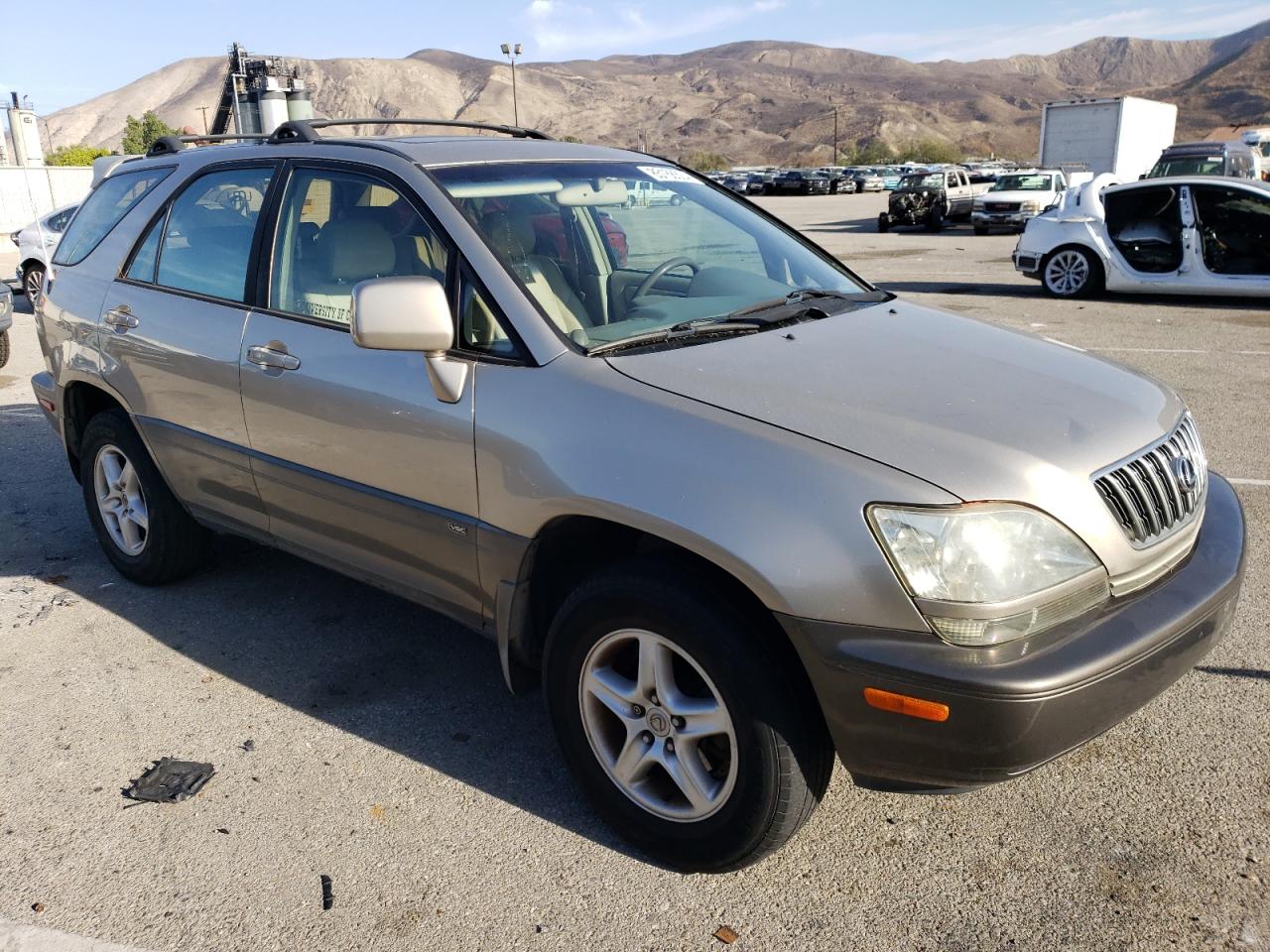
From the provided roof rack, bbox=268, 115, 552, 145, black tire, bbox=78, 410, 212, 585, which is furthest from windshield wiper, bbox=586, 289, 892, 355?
black tire, bbox=78, 410, 212, 585

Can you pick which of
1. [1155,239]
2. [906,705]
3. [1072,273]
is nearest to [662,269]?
[906,705]

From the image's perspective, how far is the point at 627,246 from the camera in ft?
12.1

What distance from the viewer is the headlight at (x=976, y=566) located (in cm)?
225

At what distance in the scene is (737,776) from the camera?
99.9 inches

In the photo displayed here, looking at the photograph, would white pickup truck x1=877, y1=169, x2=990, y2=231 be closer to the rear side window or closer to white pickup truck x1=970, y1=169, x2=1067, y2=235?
white pickup truck x1=970, y1=169, x2=1067, y2=235

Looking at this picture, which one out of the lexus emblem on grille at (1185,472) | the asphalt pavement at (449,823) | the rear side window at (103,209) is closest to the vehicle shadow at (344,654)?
the asphalt pavement at (449,823)

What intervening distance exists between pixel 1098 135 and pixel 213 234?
3401cm

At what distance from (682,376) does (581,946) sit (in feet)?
4.55

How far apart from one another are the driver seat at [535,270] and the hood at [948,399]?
277 mm

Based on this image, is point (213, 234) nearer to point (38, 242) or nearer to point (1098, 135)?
point (38, 242)

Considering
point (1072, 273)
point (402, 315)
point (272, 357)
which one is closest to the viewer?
point (402, 315)

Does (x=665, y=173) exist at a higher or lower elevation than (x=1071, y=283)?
higher

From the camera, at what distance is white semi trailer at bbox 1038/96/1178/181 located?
3219 cm

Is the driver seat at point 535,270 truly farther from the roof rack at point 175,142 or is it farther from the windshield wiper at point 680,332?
the roof rack at point 175,142
